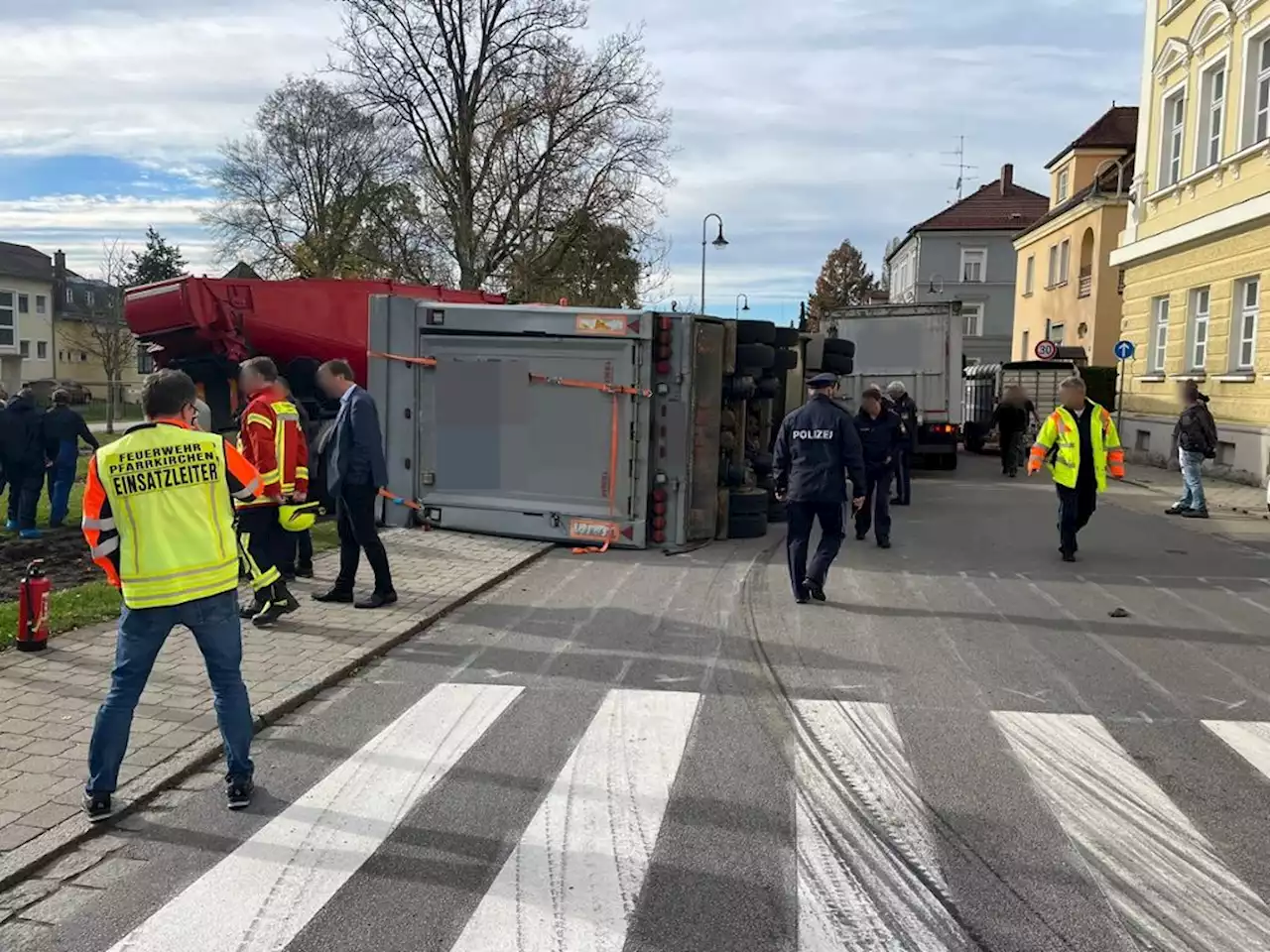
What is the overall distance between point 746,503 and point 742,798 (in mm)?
7132

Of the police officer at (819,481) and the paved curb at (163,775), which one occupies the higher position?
the police officer at (819,481)

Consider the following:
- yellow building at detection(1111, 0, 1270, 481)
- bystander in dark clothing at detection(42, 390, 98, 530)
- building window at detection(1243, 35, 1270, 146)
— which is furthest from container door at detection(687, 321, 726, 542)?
building window at detection(1243, 35, 1270, 146)

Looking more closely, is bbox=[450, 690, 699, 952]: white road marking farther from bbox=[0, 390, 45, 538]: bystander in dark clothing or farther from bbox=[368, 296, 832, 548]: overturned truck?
bbox=[0, 390, 45, 538]: bystander in dark clothing

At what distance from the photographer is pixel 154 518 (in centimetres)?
408

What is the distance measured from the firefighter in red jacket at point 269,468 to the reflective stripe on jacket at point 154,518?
293 cm

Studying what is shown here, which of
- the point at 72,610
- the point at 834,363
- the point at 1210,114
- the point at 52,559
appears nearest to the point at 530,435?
the point at 72,610

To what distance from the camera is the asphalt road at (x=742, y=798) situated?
3.40 m

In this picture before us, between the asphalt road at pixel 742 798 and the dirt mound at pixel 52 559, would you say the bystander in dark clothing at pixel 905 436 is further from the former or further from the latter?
the dirt mound at pixel 52 559

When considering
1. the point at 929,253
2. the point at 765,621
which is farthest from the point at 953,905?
the point at 929,253

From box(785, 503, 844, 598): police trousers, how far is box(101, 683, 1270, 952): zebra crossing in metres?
2.81

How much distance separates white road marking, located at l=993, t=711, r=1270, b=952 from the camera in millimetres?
3387

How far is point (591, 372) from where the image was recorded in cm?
1033

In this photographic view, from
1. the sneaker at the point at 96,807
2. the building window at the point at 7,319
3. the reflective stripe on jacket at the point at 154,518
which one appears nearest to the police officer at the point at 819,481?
the reflective stripe on jacket at the point at 154,518

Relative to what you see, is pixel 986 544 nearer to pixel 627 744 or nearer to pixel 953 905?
pixel 627 744
